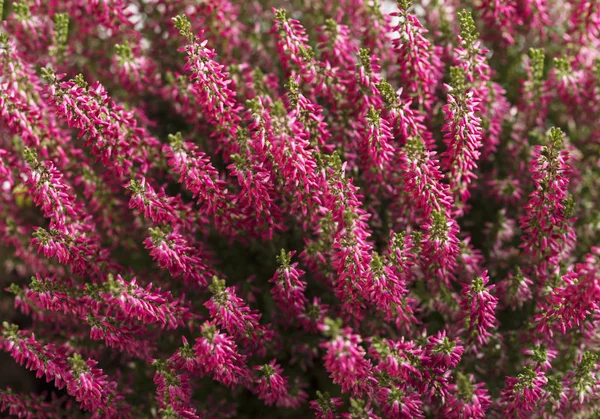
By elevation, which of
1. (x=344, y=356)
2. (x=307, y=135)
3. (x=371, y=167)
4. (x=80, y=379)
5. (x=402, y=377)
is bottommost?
(x=80, y=379)

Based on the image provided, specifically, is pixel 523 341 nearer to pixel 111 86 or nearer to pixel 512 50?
A: pixel 512 50

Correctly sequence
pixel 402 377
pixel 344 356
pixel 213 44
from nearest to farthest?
pixel 344 356
pixel 402 377
pixel 213 44

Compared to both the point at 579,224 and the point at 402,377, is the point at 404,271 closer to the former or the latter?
the point at 402,377

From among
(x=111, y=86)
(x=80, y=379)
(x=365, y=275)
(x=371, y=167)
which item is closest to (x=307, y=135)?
(x=371, y=167)

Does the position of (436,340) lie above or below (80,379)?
above

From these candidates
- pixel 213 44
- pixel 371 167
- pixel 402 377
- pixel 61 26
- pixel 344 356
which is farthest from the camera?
pixel 213 44

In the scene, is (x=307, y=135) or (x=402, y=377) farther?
(x=307, y=135)
